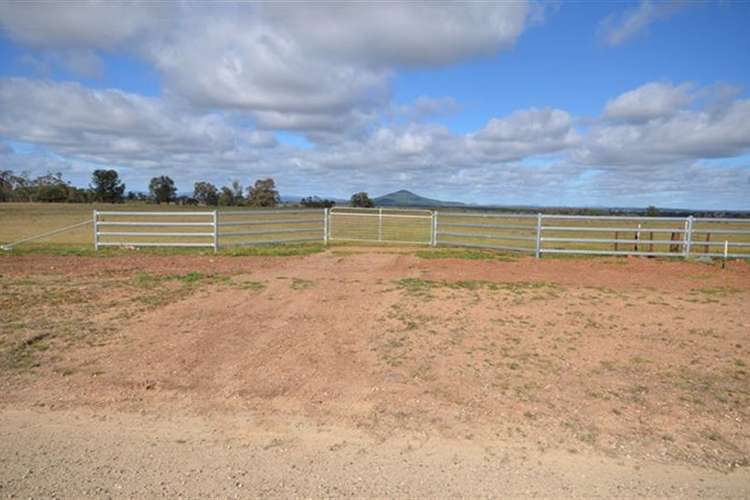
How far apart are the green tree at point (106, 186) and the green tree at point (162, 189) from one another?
7502 millimetres

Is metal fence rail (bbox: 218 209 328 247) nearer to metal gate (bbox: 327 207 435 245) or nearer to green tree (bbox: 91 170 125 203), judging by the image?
metal gate (bbox: 327 207 435 245)

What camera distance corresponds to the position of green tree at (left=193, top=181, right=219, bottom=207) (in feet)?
283

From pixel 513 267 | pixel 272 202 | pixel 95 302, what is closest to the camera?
pixel 95 302

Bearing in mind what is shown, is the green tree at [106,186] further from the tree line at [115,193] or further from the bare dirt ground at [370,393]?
the bare dirt ground at [370,393]

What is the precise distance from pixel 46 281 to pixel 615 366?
1046cm

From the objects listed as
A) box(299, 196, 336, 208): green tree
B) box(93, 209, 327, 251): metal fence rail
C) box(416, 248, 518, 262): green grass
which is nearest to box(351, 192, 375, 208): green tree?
box(299, 196, 336, 208): green tree

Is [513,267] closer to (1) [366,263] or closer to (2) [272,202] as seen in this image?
(1) [366,263]

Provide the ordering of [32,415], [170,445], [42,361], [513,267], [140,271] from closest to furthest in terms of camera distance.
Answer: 1. [170,445]
2. [32,415]
3. [42,361]
4. [140,271]
5. [513,267]

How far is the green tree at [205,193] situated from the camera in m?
86.3

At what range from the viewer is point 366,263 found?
13.0 meters

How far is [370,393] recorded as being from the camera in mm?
4312

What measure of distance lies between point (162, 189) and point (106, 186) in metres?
11.4

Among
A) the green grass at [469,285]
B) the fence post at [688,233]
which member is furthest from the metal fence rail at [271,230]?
the fence post at [688,233]

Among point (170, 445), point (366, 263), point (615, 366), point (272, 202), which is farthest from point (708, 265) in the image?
point (272, 202)
